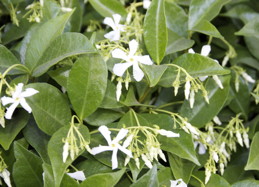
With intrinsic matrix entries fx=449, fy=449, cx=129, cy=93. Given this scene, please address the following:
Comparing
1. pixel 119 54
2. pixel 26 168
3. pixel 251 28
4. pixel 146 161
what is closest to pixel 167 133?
pixel 146 161

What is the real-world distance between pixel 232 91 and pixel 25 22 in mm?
556

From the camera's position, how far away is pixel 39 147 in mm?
921

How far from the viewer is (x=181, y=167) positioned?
37.5 inches

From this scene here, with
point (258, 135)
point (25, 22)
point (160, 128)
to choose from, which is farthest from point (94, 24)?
point (258, 135)

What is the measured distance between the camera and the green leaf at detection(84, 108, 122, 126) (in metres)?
0.93

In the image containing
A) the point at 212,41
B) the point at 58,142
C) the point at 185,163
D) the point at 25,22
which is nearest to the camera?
the point at 58,142

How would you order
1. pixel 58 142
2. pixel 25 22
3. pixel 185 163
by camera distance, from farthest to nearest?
pixel 25 22 → pixel 185 163 → pixel 58 142

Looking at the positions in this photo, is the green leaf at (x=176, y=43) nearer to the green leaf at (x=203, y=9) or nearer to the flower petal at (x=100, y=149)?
the green leaf at (x=203, y=9)

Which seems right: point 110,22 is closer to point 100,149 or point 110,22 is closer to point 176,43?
point 176,43

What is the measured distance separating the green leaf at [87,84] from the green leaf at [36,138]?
3.8 inches

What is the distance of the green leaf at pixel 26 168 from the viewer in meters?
0.88

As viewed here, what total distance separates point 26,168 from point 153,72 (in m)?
0.32

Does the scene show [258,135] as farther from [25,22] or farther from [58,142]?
[25,22]

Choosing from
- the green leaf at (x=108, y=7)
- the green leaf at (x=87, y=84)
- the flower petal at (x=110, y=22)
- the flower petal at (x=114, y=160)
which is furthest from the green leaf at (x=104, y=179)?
the green leaf at (x=108, y=7)
